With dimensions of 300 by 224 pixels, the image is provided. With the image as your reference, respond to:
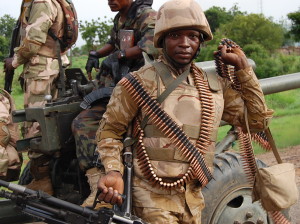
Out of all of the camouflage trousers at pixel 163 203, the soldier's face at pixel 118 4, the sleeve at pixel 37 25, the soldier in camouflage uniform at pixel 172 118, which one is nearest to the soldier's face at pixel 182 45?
the soldier in camouflage uniform at pixel 172 118

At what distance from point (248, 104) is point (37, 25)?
3133 mm

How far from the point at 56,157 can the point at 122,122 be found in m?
1.67

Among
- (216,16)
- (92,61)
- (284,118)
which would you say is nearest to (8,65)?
(92,61)

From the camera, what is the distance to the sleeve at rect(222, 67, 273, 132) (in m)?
3.11

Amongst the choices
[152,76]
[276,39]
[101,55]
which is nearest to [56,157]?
[101,55]

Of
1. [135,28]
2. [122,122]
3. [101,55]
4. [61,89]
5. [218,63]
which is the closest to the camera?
[122,122]

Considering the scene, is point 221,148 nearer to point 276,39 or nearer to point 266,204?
point 266,204

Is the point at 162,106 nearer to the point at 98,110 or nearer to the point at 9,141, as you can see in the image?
the point at 98,110

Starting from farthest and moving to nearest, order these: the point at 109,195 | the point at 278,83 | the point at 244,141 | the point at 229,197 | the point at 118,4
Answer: the point at 278,83
the point at 118,4
the point at 229,197
the point at 244,141
the point at 109,195

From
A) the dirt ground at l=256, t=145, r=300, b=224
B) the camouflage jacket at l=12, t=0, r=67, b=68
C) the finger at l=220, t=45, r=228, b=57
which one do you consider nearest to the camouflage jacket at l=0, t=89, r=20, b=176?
the camouflage jacket at l=12, t=0, r=67, b=68

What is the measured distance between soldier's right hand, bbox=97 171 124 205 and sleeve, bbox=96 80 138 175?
0.36ft

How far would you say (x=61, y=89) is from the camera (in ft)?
18.6

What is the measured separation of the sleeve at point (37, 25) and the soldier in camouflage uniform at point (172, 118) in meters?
2.83

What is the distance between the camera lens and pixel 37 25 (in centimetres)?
563
